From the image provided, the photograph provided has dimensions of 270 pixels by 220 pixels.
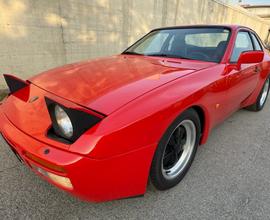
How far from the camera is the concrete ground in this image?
1.64 metres

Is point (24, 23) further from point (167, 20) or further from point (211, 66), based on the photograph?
point (167, 20)

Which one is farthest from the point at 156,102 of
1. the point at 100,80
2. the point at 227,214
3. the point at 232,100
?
the point at 232,100

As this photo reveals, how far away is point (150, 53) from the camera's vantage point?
108 inches

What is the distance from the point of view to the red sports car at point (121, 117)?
1.27m

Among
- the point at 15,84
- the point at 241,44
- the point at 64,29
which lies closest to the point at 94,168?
the point at 15,84

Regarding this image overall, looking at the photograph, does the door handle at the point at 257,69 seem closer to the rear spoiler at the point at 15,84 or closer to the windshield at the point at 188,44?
the windshield at the point at 188,44

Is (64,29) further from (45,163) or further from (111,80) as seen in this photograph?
(45,163)

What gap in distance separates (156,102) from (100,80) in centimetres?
54

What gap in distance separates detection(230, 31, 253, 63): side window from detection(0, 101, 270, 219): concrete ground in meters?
1.15

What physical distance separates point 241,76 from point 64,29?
3924 millimetres

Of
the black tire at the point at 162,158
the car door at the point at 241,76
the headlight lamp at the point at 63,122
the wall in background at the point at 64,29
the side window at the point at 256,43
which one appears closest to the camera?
the headlight lamp at the point at 63,122

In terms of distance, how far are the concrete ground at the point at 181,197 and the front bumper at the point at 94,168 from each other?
1.02 feet

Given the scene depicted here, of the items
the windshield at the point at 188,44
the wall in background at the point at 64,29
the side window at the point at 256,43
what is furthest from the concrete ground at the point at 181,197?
the wall in background at the point at 64,29

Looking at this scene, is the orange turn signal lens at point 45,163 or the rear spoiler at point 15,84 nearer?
the orange turn signal lens at point 45,163
